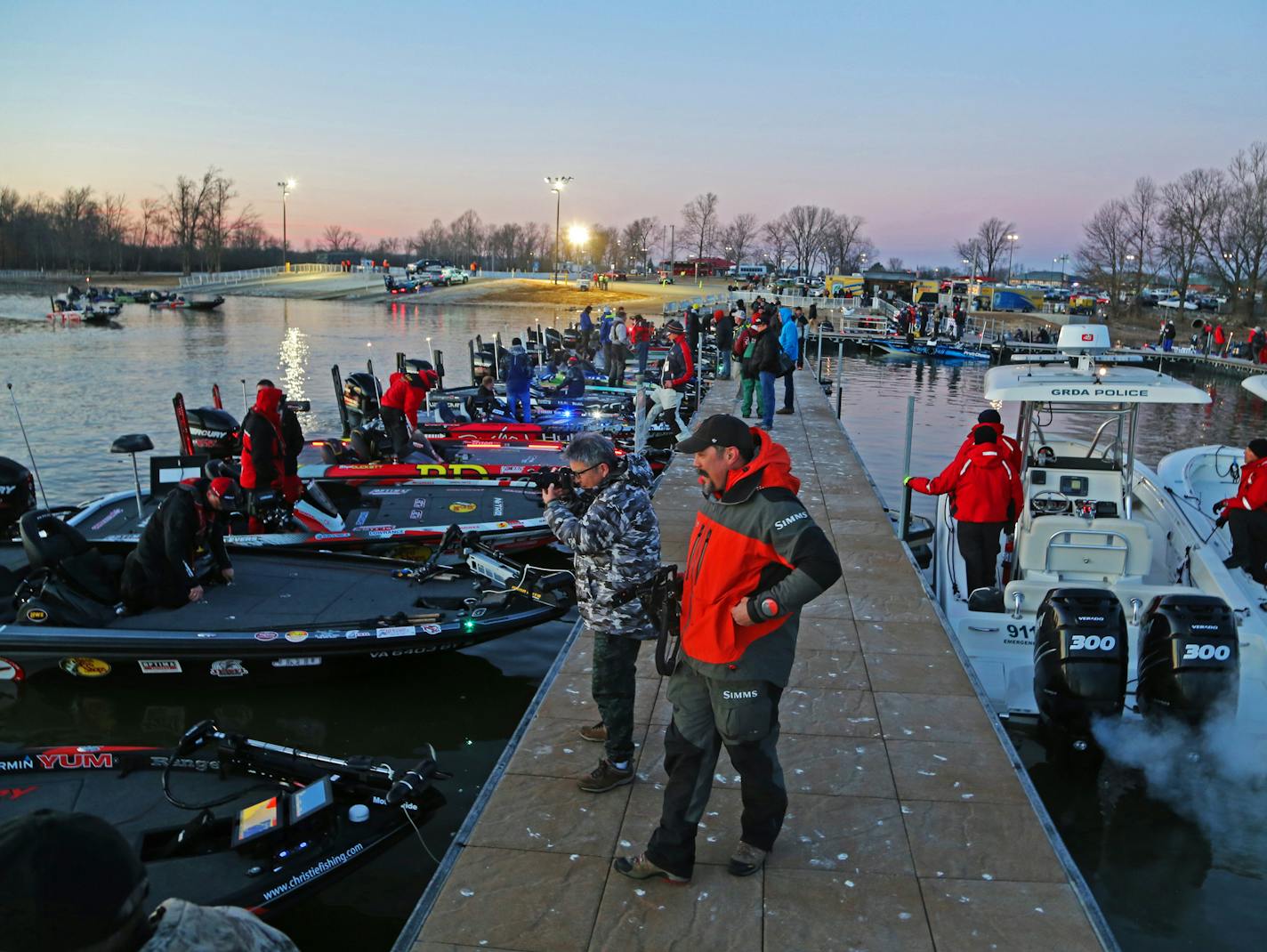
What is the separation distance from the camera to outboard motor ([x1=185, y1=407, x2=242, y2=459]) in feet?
42.2

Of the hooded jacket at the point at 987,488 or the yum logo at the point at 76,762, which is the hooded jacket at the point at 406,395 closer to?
the hooded jacket at the point at 987,488

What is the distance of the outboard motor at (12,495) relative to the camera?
33.4 ft

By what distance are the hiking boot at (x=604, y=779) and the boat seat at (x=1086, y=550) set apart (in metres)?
4.51

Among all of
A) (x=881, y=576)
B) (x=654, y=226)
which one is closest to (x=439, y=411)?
(x=881, y=576)

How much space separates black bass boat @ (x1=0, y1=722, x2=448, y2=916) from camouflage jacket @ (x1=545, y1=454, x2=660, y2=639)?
5.05 feet

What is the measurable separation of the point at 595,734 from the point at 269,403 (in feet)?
23.4

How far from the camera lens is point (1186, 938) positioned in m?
5.22

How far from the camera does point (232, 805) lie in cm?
534

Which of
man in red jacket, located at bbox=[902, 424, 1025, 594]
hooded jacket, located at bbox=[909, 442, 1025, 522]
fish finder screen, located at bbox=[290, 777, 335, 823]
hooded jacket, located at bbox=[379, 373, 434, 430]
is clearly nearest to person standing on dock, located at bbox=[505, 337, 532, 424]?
hooded jacket, located at bbox=[379, 373, 434, 430]

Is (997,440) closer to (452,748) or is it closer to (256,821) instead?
(452,748)

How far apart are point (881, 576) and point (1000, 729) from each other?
10.9 feet

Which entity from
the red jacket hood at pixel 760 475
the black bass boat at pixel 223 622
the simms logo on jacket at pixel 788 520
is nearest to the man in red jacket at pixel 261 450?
the black bass boat at pixel 223 622

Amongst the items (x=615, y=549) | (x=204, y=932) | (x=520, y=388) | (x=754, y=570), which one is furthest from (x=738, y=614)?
(x=520, y=388)

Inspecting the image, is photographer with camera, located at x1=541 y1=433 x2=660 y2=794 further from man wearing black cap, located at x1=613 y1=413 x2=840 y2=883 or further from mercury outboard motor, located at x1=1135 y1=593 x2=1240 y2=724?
mercury outboard motor, located at x1=1135 y1=593 x2=1240 y2=724
